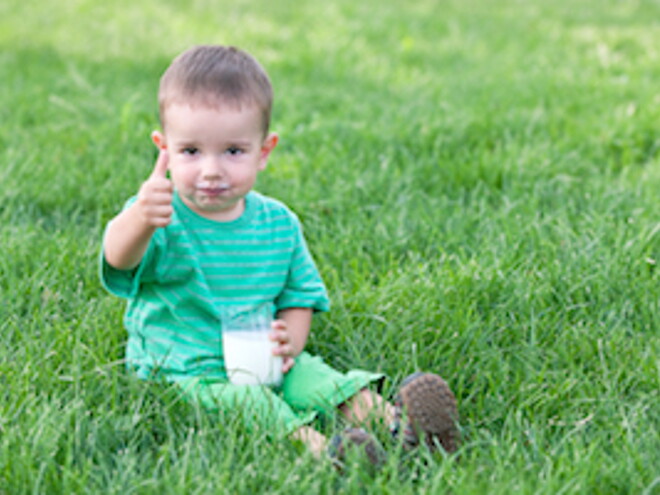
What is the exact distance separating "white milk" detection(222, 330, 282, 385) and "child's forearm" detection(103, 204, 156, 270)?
1.03ft

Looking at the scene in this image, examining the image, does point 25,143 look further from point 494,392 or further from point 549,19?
point 549,19

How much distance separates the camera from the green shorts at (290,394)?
2174 mm

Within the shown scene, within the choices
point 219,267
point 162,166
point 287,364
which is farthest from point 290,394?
point 162,166

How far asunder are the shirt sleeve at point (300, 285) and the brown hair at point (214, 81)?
0.42 m

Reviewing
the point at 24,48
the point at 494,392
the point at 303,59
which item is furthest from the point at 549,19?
the point at 494,392

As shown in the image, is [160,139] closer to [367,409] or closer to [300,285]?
[300,285]

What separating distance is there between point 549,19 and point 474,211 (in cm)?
528

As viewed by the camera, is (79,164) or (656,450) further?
(79,164)

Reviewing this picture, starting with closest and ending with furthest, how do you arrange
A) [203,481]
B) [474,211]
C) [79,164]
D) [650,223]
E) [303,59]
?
[203,481] → [650,223] → [474,211] → [79,164] → [303,59]

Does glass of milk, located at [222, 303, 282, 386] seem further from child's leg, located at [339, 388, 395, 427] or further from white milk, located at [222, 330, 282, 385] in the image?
child's leg, located at [339, 388, 395, 427]

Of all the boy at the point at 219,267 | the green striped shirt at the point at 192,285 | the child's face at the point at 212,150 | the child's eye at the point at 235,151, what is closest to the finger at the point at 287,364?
the boy at the point at 219,267

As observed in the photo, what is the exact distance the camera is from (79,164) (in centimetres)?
401

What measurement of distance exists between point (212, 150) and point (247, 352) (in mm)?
515

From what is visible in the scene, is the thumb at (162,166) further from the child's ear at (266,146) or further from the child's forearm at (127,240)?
the child's ear at (266,146)
